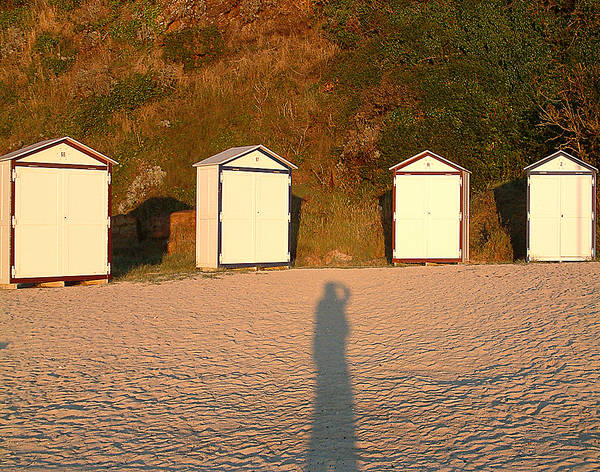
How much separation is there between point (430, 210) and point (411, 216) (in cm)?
50

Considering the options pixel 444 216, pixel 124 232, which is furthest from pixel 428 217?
pixel 124 232

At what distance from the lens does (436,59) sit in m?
27.5

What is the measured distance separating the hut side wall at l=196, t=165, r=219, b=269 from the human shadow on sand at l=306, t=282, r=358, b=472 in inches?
261

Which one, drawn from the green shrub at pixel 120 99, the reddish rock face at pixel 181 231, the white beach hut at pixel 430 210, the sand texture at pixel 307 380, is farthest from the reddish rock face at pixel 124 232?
the sand texture at pixel 307 380

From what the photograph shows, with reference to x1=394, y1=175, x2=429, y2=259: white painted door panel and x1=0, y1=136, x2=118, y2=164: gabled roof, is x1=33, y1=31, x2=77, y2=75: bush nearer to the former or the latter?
x1=0, y1=136, x2=118, y2=164: gabled roof

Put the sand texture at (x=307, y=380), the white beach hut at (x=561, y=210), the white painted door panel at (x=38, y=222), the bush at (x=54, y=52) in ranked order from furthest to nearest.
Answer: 1. the bush at (x=54, y=52)
2. the white beach hut at (x=561, y=210)
3. the white painted door panel at (x=38, y=222)
4. the sand texture at (x=307, y=380)

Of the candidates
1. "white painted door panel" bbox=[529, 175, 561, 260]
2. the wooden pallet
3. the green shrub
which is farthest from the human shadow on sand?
the green shrub

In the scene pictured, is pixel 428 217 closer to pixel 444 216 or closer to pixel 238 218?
pixel 444 216

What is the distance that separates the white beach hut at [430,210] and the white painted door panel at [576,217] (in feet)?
7.89

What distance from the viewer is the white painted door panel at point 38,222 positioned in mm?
14133

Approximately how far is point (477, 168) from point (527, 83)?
137 inches

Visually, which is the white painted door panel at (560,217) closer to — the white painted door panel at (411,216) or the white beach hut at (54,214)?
the white painted door panel at (411,216)

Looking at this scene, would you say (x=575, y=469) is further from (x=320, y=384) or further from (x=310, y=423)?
(x=320, y=384)

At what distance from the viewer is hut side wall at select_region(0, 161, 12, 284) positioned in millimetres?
14023
